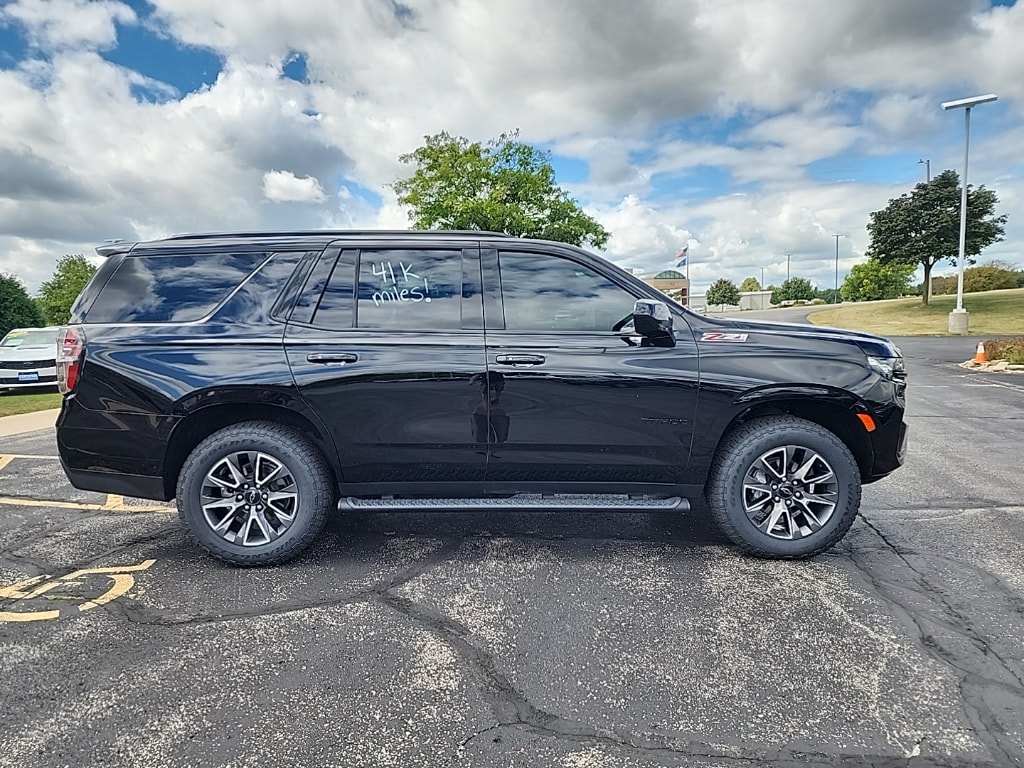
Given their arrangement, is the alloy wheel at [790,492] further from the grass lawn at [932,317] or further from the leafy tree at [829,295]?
the leafy tree at [829,295]

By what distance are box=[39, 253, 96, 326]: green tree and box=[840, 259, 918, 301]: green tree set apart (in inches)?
3081

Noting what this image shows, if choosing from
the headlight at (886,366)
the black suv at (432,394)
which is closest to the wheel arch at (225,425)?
the black suv at (432,394)

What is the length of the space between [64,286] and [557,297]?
2441 inches

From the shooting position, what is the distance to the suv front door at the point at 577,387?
137 inches

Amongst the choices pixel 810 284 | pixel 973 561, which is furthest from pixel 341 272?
pixel 810 284

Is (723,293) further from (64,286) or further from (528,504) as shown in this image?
(528,504)

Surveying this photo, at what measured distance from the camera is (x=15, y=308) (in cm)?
2991

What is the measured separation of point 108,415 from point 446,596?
2.17m

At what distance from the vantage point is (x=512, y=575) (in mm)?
3441

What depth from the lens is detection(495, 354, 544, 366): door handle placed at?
137 inches

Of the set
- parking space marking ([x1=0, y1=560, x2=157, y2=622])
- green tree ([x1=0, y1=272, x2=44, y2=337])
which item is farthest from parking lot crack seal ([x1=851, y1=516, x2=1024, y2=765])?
green tree ([x1=0, y1=272, x2=44, y2=337])

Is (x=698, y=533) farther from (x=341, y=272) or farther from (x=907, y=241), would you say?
(x=907, y=241)

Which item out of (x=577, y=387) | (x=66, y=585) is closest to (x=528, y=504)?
(x=577, y=387)

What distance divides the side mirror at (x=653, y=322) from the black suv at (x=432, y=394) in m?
0.02
